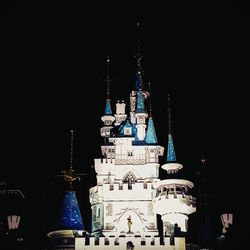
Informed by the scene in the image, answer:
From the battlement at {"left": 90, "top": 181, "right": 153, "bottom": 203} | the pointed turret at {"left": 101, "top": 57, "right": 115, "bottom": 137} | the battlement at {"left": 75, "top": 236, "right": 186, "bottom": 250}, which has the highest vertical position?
the pointed turret at {"left": 101, "top": 57, "right": 115, "bottom": 137}

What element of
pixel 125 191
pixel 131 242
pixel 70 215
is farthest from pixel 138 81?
pixel 131 242

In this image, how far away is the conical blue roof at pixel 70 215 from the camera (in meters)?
46.4

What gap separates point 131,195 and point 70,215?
5.29 m

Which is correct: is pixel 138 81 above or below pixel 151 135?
above

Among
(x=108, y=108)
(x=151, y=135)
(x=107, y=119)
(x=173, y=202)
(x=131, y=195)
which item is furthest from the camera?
(x=108, y=108)

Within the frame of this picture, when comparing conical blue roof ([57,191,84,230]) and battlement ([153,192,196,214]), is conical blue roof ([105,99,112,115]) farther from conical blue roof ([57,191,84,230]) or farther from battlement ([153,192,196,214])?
battlement ([153,192,196,214])

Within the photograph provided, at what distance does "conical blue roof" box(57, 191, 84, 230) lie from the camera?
46.4 meters

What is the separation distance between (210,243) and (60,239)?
1120cm

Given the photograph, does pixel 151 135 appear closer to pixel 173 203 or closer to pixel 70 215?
pixel 173 203

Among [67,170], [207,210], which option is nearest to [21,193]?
[67,170]

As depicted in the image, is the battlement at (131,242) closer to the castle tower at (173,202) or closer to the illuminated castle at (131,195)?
the illuminated castle at (131,195)

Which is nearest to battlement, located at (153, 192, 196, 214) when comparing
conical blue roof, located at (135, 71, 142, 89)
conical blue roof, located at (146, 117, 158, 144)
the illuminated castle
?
the illuminated castle

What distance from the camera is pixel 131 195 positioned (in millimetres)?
49750

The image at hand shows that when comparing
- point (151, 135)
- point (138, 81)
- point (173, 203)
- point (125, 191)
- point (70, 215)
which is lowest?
point (70, 215)
